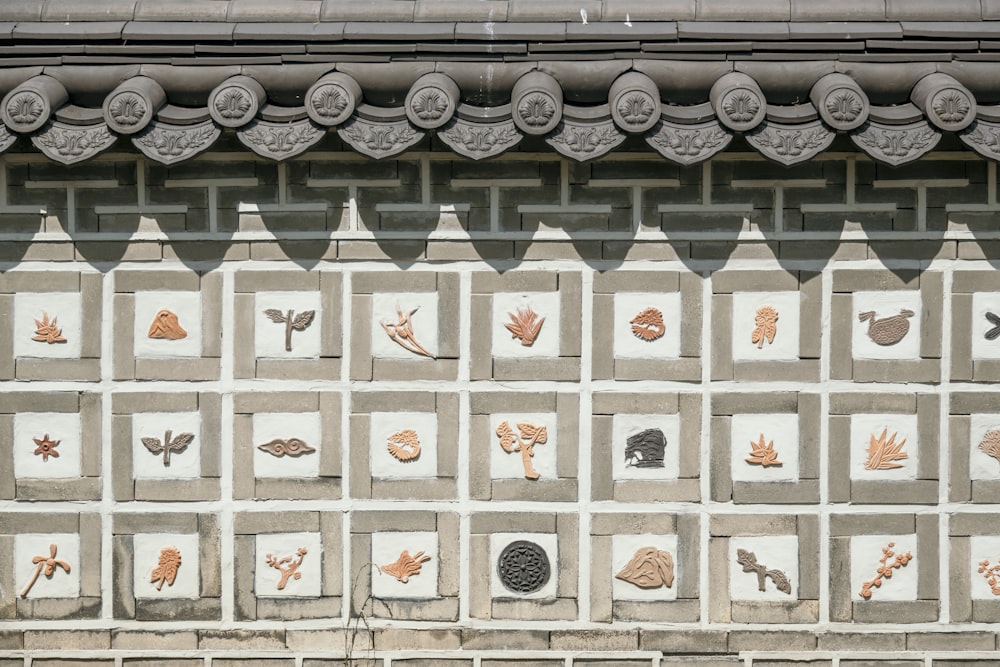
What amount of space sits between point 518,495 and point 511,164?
1653 mm

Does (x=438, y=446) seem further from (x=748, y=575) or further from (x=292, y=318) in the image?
(x=748, y=575)

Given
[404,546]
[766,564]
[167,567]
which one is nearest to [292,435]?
[404,546]

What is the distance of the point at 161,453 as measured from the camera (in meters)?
5.41

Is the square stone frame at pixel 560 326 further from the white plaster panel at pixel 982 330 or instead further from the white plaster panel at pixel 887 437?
the white plaster panel at pixel 982 330

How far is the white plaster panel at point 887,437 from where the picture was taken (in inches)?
211

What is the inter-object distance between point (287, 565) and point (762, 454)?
245 centimetres

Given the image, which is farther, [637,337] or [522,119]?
[637,337]

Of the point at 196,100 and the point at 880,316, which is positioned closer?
the point at 196,100

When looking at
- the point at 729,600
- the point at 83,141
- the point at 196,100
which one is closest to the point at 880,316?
the point at 729,600

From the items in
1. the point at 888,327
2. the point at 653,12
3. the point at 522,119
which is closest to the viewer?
the point at 522,119

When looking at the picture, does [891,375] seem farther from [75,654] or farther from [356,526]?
[75,654]

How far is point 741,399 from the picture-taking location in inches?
211

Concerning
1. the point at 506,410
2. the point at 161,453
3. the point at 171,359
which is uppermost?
the point at 171,359

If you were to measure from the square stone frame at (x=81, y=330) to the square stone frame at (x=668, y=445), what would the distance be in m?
2.54
